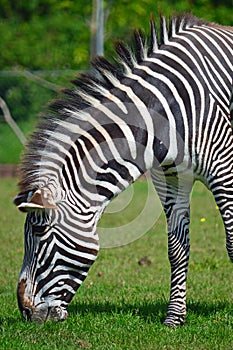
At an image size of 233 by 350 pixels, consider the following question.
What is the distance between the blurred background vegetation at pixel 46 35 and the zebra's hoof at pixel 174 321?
45.8 ft

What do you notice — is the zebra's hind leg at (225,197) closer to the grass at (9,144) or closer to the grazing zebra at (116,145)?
the grazing zebra at (116,145)

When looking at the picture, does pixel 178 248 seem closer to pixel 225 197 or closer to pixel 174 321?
pixel 174 321

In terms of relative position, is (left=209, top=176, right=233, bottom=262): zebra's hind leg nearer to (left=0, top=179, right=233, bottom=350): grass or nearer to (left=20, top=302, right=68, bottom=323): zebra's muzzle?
(left=0, top=179, right=233, bottom=350): grass

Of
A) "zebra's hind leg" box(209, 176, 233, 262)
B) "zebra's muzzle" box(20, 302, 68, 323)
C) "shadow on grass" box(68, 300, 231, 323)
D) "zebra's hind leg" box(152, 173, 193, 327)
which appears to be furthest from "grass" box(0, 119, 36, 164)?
"zebra's muzzle" box(20, 302, 68, 323)

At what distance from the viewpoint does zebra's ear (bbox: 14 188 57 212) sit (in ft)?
16.2

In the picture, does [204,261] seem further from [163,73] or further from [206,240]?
[163,73]

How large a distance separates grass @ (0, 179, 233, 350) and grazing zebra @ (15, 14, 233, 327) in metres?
0.21

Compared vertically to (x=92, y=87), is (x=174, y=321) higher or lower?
lower

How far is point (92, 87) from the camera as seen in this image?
546 cm

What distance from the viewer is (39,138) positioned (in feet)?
17.4

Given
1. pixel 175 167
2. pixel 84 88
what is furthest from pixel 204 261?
pixel 84 88

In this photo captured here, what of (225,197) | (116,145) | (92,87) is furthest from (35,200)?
(225,197)

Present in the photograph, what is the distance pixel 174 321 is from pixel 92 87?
74.4 inches

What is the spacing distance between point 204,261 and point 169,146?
3567mm
